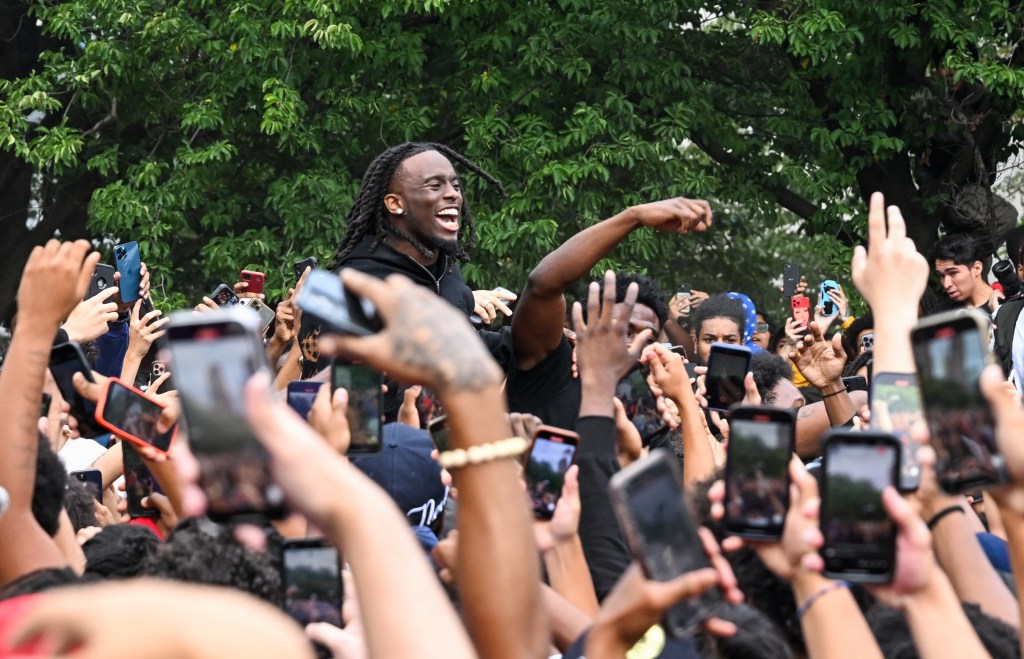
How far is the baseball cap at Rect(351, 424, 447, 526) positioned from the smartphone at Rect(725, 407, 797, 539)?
51.8 inches

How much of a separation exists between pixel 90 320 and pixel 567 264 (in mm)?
1579

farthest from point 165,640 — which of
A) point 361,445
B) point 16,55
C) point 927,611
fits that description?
point 16,55

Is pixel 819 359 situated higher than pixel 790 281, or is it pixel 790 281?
pixel 790 281

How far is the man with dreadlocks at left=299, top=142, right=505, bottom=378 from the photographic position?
19.2ft

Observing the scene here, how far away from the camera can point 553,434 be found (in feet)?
11.3

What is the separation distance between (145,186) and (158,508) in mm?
8994

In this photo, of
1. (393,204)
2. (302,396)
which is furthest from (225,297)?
(302,396)

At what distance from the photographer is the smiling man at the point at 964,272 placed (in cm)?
838

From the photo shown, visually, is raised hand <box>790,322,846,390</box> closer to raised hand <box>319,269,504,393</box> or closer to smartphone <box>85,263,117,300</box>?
smartphone <box>85,263,117,300</box>

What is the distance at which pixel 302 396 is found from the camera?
12.1ft

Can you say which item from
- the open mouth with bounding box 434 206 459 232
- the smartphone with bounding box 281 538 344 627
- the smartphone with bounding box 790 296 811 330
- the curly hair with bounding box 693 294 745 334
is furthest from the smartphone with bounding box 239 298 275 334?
the smartphone with bounding box 281 538 344 627

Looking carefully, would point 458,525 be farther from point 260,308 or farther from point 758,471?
point 260,308

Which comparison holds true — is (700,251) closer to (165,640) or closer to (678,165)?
(678,165)

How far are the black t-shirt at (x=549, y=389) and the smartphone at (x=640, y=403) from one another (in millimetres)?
275
